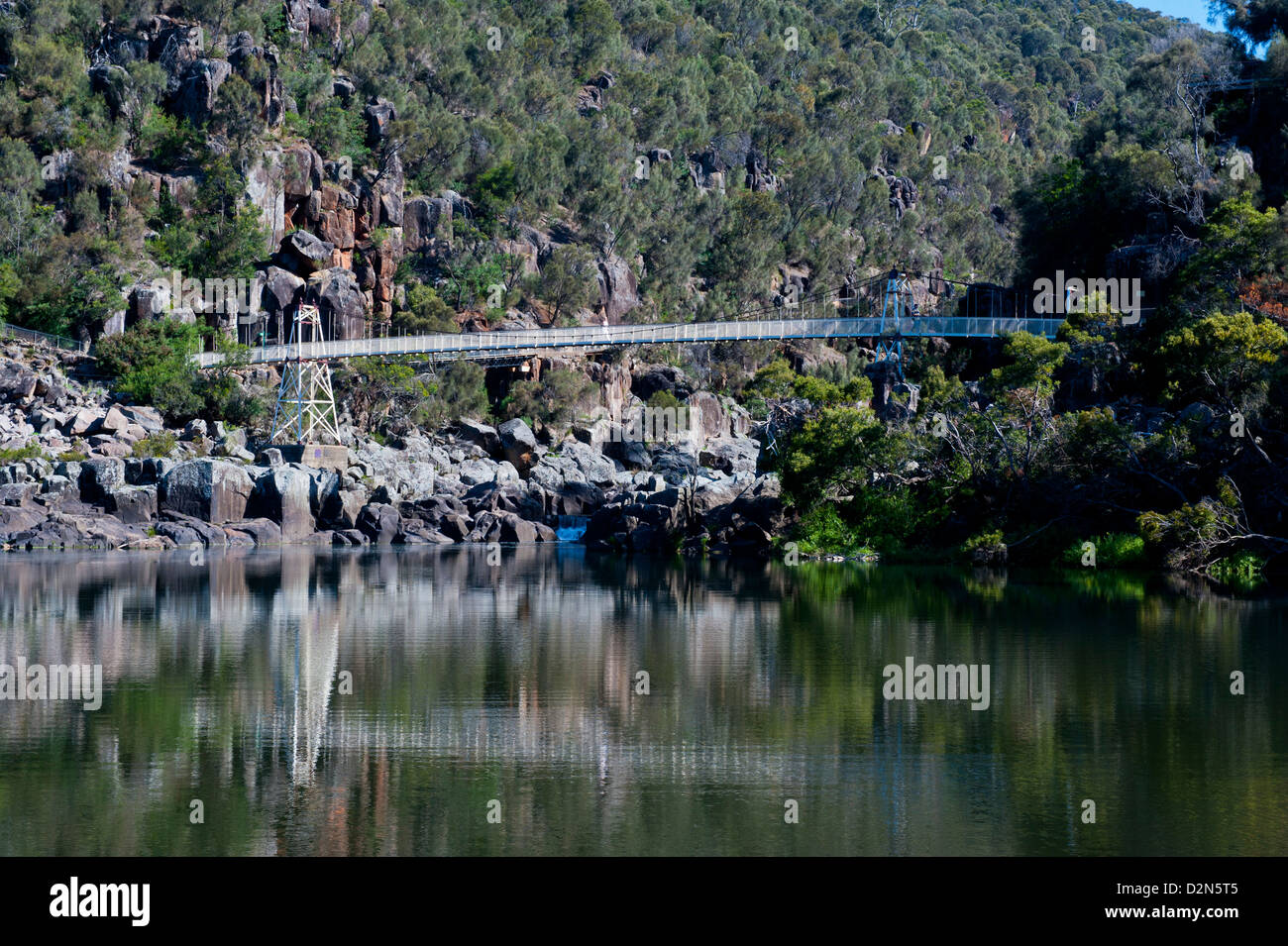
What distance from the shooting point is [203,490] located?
4322 cm

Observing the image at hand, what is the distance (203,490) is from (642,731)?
32.7m

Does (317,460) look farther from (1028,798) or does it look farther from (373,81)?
(1028,798)

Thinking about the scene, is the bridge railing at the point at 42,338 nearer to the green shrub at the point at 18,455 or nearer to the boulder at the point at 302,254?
the boulder at the point at 302,254

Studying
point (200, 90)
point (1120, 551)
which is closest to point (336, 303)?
point (200, 90)

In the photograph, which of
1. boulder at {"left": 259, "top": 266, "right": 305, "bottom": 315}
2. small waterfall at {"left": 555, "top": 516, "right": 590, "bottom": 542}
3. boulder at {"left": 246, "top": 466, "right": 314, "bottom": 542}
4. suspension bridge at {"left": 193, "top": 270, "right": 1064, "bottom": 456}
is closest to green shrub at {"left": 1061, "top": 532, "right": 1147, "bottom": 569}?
A: small waterfall at {"left": 555, "top": 516, "right": 590, "bottom": 542}

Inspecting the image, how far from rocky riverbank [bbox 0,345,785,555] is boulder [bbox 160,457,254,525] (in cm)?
4

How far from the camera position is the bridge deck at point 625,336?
5397 cm

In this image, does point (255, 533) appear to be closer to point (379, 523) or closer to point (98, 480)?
point (379, 523)

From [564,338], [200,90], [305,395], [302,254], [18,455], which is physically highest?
[200,90]

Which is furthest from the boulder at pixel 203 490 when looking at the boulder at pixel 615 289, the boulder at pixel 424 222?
the boulder at pixel 615 289

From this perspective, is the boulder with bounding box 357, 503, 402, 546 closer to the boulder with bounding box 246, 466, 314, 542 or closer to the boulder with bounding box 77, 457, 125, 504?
the boulder with bounding box 246, 466, 314, 542

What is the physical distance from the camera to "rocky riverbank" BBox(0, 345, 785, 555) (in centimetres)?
4050
